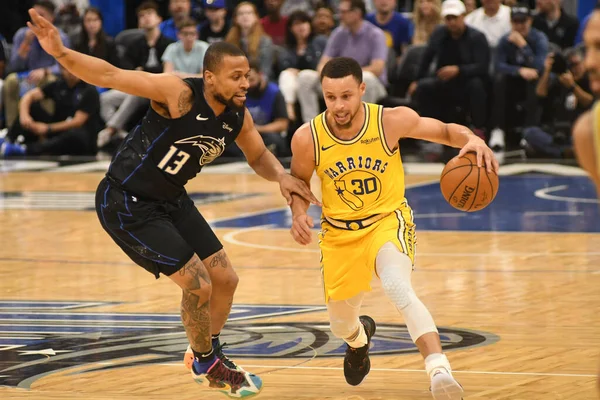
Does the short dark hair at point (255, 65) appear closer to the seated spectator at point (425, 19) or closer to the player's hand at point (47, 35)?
the seated spectator at point (425, 19)

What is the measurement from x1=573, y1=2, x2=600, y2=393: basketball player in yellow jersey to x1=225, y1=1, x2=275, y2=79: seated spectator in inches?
534

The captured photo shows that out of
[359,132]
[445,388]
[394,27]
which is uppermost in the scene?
[359,132]

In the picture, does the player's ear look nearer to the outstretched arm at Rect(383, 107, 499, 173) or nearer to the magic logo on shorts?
the outstretched arm at Rect(383, 107, 499, 173)

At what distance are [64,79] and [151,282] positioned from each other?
9177 millimetres

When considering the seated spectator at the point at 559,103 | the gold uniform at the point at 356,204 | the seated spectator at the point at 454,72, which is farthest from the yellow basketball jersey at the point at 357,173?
the seated spectator at the point at 454,72

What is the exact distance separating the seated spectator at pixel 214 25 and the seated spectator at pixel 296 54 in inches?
45.1

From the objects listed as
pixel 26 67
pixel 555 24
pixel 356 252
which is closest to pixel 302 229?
pixel 356 252

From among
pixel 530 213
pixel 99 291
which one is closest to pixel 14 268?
pixel 99 291

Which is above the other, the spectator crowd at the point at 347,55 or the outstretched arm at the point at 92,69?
the outstretched arm at the point at 92,69

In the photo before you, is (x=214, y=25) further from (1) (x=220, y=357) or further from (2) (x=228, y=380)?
(2) (x=228, y=380)

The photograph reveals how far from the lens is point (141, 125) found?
233 inches

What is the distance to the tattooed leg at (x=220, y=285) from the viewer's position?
234 inches

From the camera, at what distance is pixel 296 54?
56.3 ft

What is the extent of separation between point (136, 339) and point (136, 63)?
11334 mm
